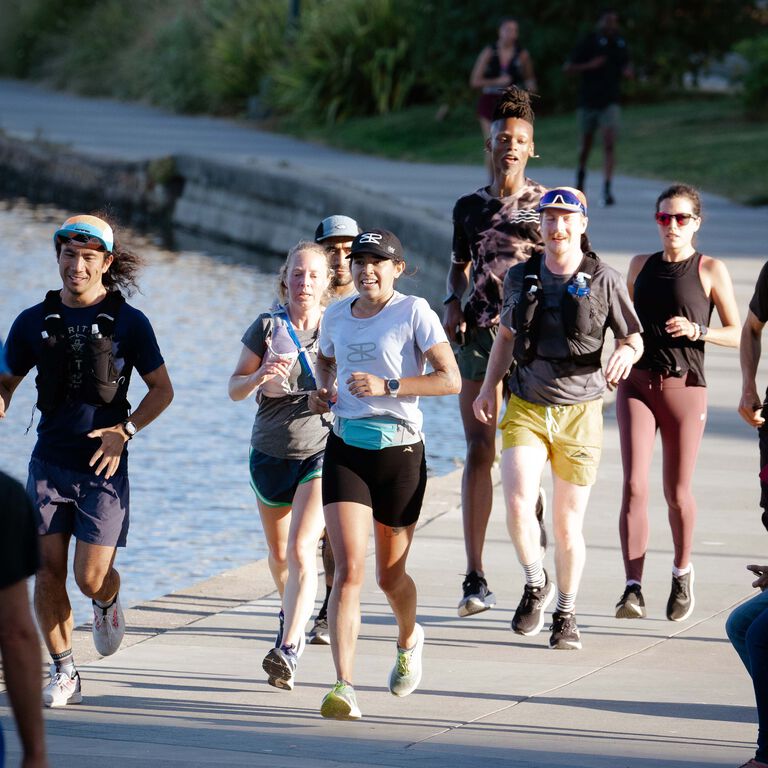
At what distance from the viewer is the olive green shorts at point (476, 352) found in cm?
770

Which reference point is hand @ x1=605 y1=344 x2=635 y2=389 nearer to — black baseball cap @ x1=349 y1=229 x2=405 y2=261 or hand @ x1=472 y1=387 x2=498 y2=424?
A: hand @ x1=472 y1=387 x2=498 y2=424

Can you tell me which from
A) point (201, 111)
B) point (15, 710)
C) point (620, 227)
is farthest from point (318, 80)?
point (15, 710)

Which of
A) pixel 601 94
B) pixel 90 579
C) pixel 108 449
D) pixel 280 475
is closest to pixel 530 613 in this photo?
pixel 280 475

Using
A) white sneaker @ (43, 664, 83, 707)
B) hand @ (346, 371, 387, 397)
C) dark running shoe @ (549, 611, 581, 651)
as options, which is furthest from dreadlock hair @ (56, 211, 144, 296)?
dark running shoe @ (549, 611, 581, 651)

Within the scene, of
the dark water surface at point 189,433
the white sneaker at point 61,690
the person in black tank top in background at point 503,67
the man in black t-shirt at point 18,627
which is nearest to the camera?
the man in black t-shirt at point 18,627

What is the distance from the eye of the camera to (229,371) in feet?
50.3

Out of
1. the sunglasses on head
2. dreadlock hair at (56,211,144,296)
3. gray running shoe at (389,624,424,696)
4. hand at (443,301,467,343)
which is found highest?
the sunglasses on head

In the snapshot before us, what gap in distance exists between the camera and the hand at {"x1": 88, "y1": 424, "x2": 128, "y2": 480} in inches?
246

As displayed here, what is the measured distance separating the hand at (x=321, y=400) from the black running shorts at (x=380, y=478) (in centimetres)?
25

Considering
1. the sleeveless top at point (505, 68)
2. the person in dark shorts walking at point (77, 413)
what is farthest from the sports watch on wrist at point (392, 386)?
the sleeveless top at point (505, 68)

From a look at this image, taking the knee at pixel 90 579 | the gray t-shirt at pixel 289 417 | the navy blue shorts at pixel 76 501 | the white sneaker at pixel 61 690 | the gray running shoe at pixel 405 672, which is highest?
the gray t-shirt at pixel 289 417

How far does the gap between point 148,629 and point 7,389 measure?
155cm

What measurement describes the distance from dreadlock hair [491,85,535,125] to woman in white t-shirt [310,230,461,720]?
148 cm

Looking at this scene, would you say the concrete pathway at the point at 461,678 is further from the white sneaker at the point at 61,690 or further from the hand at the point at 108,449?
the hand at the point at 108,449
